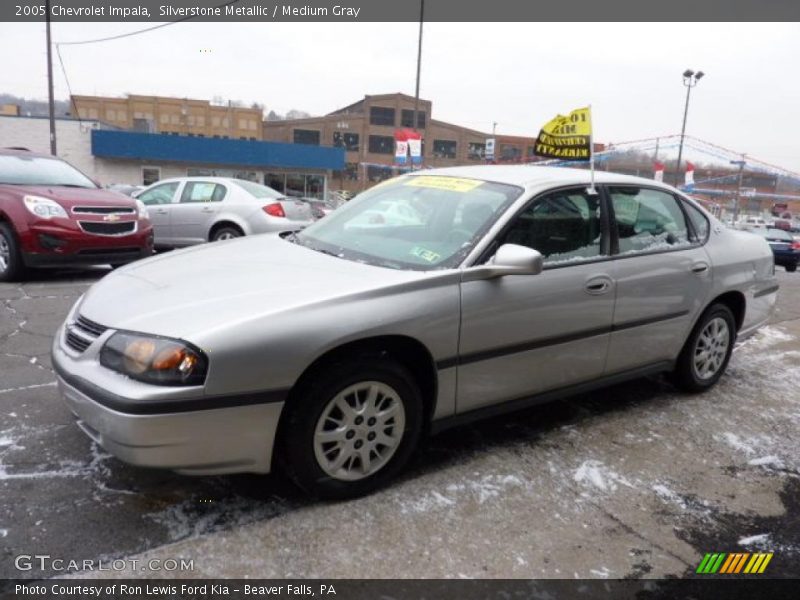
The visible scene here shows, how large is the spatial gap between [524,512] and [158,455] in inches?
61.5

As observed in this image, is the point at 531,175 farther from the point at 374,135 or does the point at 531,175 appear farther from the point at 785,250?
the point at 374,135

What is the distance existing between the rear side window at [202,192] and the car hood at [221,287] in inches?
236

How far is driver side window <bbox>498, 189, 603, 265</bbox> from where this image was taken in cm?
325

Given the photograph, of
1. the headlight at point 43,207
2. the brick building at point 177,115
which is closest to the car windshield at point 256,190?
→ the headlight at point 43,207

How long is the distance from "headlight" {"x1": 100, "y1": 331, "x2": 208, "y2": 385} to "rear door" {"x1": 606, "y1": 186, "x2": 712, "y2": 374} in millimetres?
2362

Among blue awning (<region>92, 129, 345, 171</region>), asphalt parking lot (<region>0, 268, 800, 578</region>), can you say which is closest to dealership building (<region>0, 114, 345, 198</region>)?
blue awning (<region>92, 129, 345, 171</region>)

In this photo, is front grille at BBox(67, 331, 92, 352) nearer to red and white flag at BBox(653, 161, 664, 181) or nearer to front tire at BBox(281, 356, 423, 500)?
front tire at BBox(281, 356, 423, 500)

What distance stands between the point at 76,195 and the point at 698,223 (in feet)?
20.2

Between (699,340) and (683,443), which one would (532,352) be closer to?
(683,443)

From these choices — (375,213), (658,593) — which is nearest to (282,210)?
(375,213)

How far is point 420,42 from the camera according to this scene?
19125 mm

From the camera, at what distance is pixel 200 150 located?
108 ft

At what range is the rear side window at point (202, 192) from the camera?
9102 millimetres

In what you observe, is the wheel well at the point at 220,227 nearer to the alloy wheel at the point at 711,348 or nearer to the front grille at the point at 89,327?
the front grille at the point at 89,327
